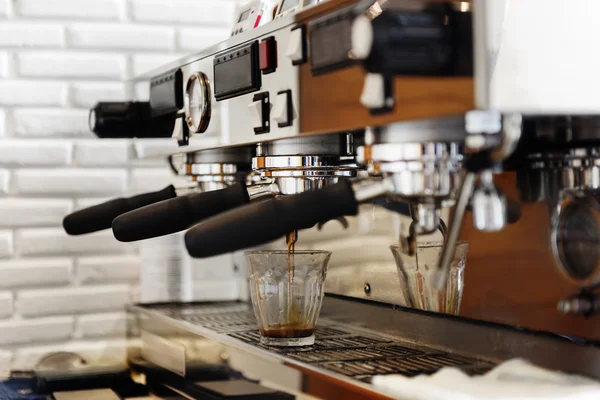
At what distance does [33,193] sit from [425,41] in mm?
1072

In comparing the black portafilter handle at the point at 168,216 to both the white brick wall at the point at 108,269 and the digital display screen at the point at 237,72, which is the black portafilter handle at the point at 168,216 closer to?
the digital display screen at the point at 237,72

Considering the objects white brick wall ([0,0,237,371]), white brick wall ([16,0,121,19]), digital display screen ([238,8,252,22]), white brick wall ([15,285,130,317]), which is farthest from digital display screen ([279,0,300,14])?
white brick wall ([15,285,130,317])

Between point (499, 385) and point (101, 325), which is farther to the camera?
point (101, 325)

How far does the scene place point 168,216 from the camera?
960 millimetres

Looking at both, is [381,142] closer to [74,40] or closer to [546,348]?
[546,348]

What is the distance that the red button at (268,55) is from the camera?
2.89ft

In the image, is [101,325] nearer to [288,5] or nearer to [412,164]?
[288,5]

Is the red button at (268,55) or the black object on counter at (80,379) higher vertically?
the red button at (268,55)

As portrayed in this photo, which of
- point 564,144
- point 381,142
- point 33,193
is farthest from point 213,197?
point 33,193

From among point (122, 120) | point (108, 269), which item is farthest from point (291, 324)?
point (108, 269)

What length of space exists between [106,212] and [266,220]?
0.49 metres

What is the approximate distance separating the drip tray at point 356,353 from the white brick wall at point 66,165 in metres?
0.36

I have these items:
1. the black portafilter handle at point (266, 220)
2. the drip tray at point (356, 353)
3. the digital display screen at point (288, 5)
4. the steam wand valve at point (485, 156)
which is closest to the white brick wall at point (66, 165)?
the drip tray at point (356, 353)

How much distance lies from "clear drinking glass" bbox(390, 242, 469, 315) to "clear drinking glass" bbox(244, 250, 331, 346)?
10cm
